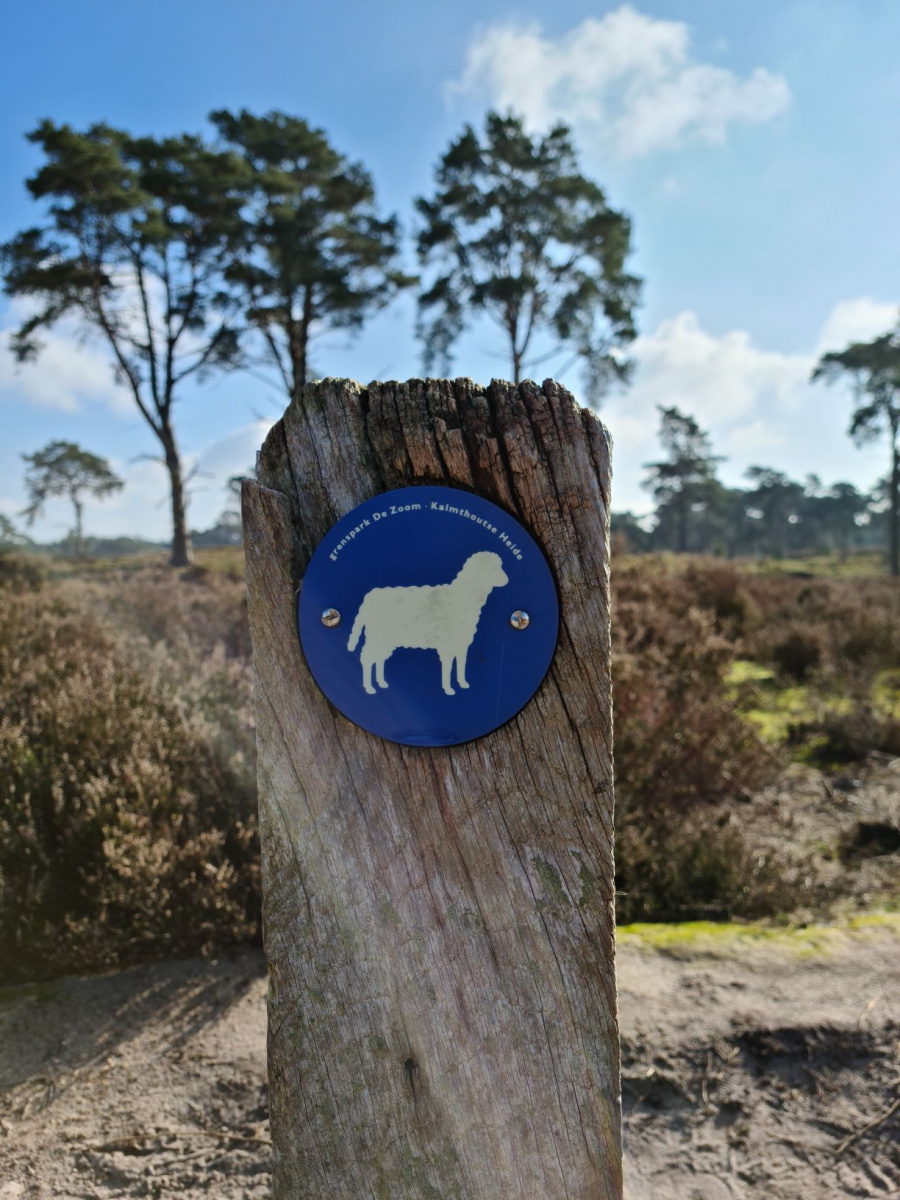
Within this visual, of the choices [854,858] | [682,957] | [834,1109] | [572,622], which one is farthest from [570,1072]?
[854,858]

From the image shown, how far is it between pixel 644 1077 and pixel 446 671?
5.96 feet

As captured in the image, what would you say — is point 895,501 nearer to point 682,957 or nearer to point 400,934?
point 682,957

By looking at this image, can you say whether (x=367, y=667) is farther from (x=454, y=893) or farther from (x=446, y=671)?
(x=454, y=893)

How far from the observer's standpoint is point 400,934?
1.33 meters

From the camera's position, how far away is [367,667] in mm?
1329

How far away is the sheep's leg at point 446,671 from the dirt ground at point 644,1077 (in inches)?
64.0

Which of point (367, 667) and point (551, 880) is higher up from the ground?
point (367, 667)

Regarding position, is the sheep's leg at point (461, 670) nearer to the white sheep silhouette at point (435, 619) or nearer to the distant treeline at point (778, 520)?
the white sheep silhouette at point (435, 619)

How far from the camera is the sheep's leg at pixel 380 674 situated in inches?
52.2

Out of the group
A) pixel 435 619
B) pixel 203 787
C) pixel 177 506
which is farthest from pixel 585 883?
pixel 177 506

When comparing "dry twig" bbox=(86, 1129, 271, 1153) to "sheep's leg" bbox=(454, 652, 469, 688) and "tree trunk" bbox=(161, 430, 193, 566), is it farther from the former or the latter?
"tree trunk" bbox=(161, 430, 193, 566)

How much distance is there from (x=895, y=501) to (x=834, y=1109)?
98.8 feet

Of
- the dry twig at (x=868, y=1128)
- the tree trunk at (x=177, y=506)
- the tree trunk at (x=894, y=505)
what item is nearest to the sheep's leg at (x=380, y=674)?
the dry twig at (x=868, y=1128)

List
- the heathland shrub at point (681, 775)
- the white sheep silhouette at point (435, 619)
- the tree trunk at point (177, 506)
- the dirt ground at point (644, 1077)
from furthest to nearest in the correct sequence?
the tree trunk at point (177, 506) → the heathland shrub at point (681, 775) → the dirt ground at point (644, 1077) → the white sheep silhouette at point (435, 619)
